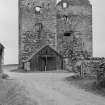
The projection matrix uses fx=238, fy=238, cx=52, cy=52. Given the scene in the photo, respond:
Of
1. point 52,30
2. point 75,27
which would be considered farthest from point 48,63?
point 75,27

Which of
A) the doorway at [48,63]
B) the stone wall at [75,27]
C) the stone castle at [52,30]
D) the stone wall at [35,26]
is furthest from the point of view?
the stone wall at [75,27]

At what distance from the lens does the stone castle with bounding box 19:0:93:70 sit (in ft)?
123

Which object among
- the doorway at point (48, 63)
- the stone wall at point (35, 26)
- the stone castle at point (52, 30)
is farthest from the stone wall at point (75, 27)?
the doorway at point (48, 63)

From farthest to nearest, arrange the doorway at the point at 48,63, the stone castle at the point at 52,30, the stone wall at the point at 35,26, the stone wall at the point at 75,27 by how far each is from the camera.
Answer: the stone wall at the point at 75,27
the stone wall at the point at 35,26
the stone castle at the point at 52,30
the doorway at the point at 48,63

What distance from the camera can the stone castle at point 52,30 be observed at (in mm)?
37594

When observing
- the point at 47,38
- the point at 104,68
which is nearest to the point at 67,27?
the point at 47,38

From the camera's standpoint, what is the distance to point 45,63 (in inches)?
1467

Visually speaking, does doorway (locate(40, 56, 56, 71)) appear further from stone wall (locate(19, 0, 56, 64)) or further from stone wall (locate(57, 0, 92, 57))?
stone wall (locate(57, 0, 92, 57))

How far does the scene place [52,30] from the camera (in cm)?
4128

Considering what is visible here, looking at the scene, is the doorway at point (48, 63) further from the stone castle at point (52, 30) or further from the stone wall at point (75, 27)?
the stone wall at point (75, 27)

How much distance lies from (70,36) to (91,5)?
23.0 ft

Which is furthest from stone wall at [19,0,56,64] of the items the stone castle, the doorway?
the doorway

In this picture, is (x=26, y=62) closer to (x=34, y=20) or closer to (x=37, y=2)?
(x=34, y=20)

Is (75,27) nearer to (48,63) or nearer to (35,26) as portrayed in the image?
(35,26)
